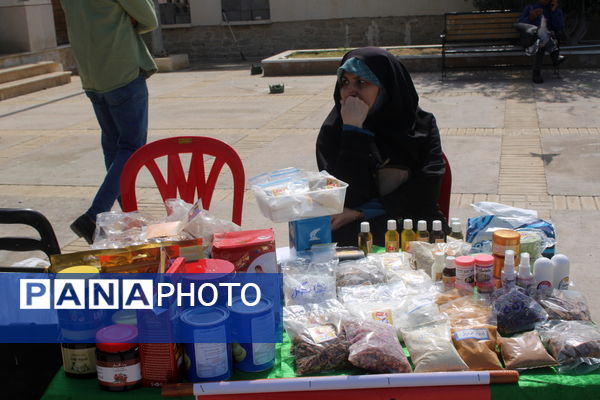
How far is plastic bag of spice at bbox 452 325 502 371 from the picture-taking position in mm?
1904

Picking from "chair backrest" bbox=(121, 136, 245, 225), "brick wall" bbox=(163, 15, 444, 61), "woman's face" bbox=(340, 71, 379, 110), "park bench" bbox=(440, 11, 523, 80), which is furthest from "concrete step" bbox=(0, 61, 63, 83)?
"woman's face" bbox=(340, 71, 379, 110)

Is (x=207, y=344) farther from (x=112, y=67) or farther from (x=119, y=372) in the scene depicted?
(x=112, y=67)

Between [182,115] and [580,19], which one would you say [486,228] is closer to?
[182,115]

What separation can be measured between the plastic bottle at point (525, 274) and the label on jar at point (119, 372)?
1.25 m

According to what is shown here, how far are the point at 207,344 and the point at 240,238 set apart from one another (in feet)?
1.69

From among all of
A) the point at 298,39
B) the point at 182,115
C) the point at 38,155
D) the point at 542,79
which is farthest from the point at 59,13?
the point at 542,79

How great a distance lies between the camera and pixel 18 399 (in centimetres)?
217

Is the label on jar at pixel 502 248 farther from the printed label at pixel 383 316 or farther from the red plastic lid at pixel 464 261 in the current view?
the printed label at pixel 383 316

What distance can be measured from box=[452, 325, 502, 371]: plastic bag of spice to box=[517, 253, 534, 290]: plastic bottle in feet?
0.80

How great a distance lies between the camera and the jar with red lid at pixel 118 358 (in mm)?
1810

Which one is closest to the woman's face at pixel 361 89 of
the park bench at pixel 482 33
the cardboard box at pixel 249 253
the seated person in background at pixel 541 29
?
the cardboard box at pixel 249 253

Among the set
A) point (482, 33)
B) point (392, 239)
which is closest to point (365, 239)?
point (392, 239)

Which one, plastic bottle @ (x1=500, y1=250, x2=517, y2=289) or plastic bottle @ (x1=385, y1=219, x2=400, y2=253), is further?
plastic bottle @ (x1=385, y1=219, x2=400, y2=253)

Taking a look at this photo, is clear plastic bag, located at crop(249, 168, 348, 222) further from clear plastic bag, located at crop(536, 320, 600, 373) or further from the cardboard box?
clear plastic bag, located at crop(536, 320, 600, 373)
